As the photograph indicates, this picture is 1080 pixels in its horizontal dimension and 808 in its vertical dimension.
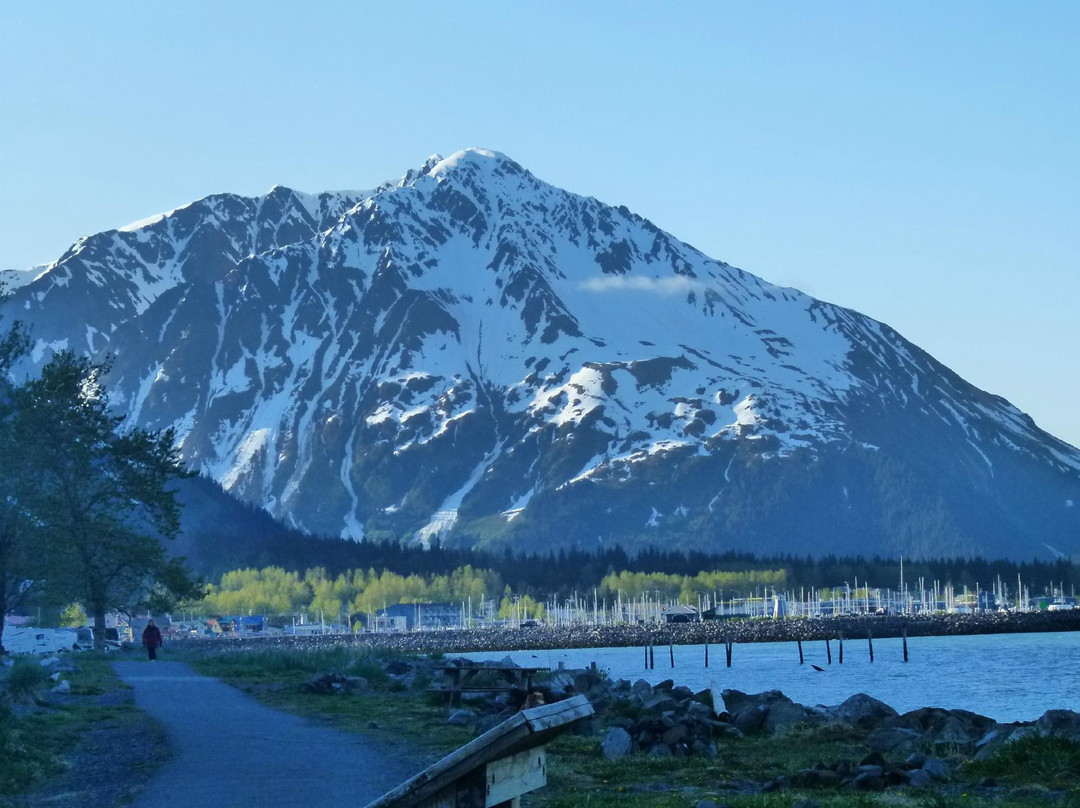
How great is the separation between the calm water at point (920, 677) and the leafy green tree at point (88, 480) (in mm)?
35136

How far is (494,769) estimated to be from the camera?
10117 mm

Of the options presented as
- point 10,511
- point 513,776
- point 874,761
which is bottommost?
point 874,761

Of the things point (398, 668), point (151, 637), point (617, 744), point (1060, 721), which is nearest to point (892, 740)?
point (1060, 721)

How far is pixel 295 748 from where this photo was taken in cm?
3016

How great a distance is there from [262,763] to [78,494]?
54447 mm

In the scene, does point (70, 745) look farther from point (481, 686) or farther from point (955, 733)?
point (955, 733)

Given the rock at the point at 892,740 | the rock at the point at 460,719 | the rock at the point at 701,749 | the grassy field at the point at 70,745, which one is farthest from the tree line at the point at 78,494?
the rock at the point at 892,740

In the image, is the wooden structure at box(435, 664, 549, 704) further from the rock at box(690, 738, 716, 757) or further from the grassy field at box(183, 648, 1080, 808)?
the rock at box(690, 738, 716, 757)

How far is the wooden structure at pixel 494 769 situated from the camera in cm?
975

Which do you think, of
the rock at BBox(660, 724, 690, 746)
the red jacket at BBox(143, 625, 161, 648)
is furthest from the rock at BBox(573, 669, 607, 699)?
the red jacket at BBox(143, 625, 161, 648)

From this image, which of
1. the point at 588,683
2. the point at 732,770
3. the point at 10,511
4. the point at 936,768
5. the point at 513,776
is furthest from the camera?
the point at 10,511

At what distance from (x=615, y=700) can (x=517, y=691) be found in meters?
3.98

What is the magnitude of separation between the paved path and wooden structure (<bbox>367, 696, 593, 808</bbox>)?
484 inches

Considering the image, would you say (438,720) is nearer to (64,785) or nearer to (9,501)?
(64,785)
